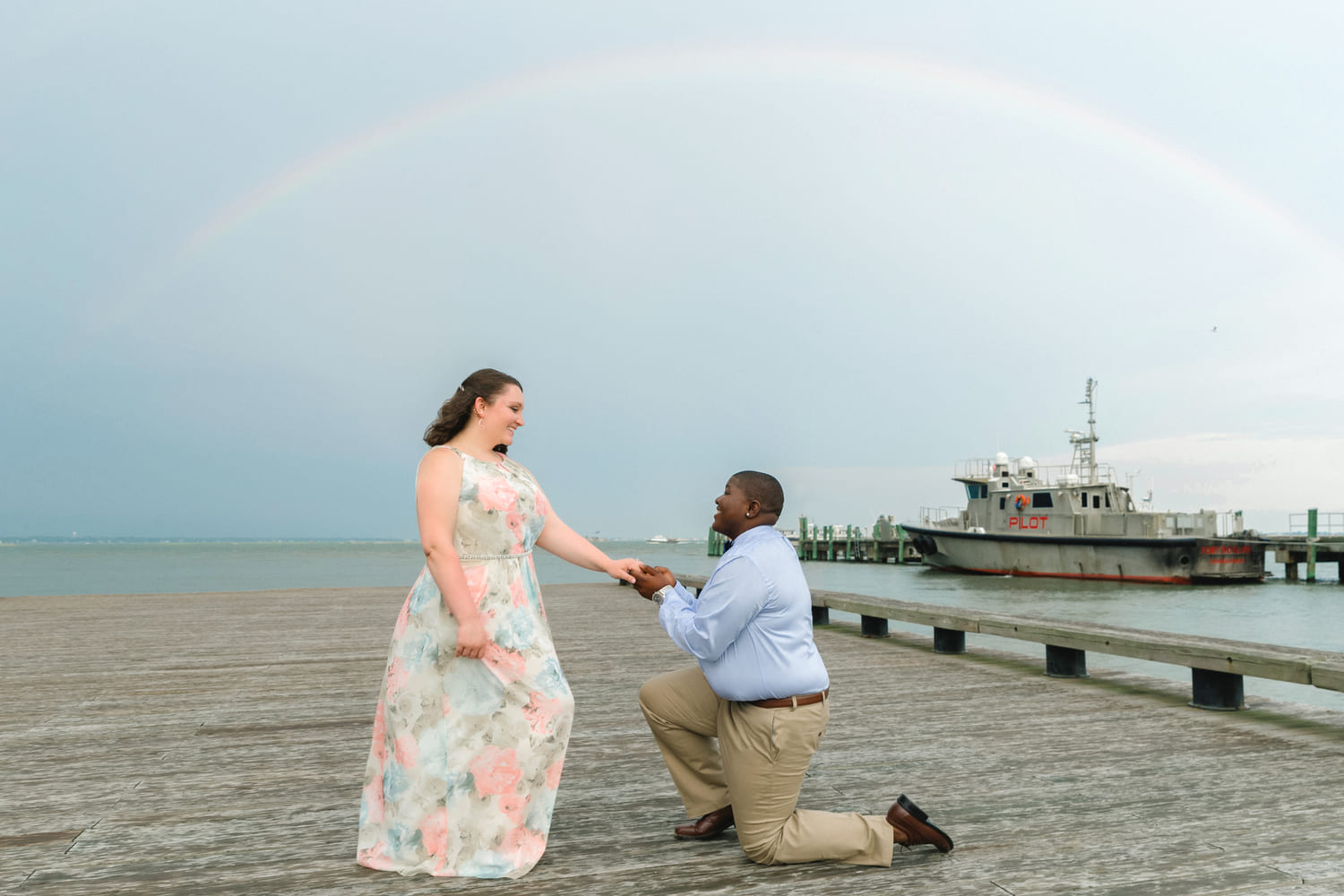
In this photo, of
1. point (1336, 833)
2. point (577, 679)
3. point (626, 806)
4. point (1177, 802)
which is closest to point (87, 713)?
point (577, 679)

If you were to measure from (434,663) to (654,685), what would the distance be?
2.51 ft

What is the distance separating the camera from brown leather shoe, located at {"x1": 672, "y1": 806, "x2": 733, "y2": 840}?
9.28 ft

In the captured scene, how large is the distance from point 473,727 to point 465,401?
101 centimetres

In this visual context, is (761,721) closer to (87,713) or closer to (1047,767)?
(1047,767)

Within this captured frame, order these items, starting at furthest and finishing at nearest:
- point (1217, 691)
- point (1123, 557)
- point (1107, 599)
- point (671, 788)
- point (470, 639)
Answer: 1. point (1123, 557)
2. point (1107, 599)
3. point (1217, 691)
4. point (671, 788)
5. point (470, 639)

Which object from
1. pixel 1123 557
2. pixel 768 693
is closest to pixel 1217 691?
pixel 768 693

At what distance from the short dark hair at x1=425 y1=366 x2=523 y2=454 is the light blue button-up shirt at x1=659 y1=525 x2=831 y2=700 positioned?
908 millimetres

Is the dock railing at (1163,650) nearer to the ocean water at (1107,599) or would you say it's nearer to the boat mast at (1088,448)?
the ocean water at (1107,599)

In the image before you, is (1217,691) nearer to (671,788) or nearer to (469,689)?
(671,788)

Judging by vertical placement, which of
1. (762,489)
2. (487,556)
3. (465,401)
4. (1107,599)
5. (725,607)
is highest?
(465,401)

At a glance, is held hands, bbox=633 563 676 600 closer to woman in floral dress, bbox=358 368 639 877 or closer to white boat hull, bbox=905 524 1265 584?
woman in floral dress, bbox=358 368 639 877

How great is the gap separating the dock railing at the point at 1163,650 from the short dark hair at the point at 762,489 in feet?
10.1

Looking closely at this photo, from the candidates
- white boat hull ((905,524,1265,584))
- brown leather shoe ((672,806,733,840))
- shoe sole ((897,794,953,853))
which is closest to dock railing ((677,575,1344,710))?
shoe sole ((897,794,953,853))

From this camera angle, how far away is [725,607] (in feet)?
8.22
